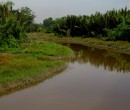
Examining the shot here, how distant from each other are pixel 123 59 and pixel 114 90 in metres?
12.9

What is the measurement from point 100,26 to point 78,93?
33.1m

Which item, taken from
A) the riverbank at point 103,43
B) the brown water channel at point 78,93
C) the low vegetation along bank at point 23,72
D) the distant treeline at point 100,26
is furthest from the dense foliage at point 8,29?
the distant treeline at point 100,26

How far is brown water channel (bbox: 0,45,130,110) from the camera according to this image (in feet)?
44.3

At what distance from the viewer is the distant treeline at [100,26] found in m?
41.2

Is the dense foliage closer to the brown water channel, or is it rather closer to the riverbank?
the brown water channel

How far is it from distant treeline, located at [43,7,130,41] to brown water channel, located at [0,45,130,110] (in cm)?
1866

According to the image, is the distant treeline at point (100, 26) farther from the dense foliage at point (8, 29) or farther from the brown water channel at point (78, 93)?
the brown water channel at point (78, 93)

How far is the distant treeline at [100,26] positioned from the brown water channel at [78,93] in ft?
61.2

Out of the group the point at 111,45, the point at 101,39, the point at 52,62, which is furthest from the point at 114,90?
the point at 101,39

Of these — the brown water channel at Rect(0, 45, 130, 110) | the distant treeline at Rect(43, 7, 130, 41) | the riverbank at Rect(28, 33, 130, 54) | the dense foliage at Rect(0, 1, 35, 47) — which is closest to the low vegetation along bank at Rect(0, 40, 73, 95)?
the brown water channel at Rect(0, 45, 130, 110)

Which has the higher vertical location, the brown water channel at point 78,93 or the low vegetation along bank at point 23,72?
the low vegetation along bank at point 23,72

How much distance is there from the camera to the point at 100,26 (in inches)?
1873

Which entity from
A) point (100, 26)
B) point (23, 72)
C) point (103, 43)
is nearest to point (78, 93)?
point (23, 72)

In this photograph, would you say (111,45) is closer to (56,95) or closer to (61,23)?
(61,23)
